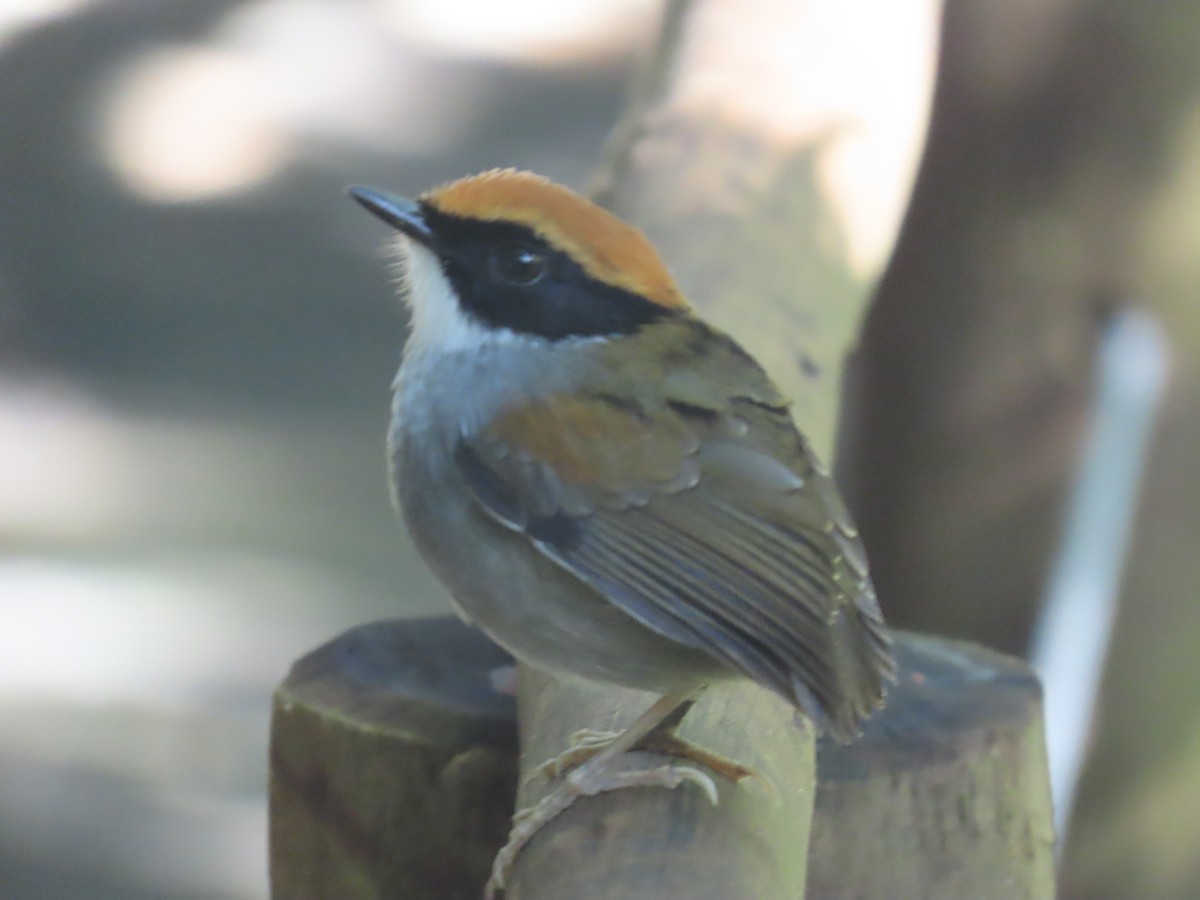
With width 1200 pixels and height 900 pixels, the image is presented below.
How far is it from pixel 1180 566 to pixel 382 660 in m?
2.78

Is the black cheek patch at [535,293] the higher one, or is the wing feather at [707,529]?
the black cheek patch at [535,293]

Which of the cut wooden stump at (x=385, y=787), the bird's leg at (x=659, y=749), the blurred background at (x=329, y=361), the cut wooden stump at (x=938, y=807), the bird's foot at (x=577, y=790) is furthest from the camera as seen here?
the blurred background at (x=329, y=361)

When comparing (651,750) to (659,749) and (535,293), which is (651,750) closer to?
(659,749)

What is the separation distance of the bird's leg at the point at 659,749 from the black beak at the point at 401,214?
2.87ft

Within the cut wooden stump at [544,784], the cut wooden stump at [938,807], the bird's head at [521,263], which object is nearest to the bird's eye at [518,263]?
the bird's head at [521,263]

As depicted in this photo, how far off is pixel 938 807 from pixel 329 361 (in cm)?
919

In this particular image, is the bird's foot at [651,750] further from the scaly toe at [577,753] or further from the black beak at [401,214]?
the black beak at [401,214]

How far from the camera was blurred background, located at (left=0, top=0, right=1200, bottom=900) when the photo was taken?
4.78 meters

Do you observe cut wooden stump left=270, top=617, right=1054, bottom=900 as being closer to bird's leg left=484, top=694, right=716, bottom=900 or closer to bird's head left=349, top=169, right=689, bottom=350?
bird's leg left=484, top=694, right=716, bottom=900

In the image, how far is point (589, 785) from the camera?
243 centimetres

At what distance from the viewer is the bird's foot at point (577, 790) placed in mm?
2336

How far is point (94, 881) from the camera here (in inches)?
263

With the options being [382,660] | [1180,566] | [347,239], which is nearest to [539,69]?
[347,239]

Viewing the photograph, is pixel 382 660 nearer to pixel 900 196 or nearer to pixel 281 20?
pixel 900 196
